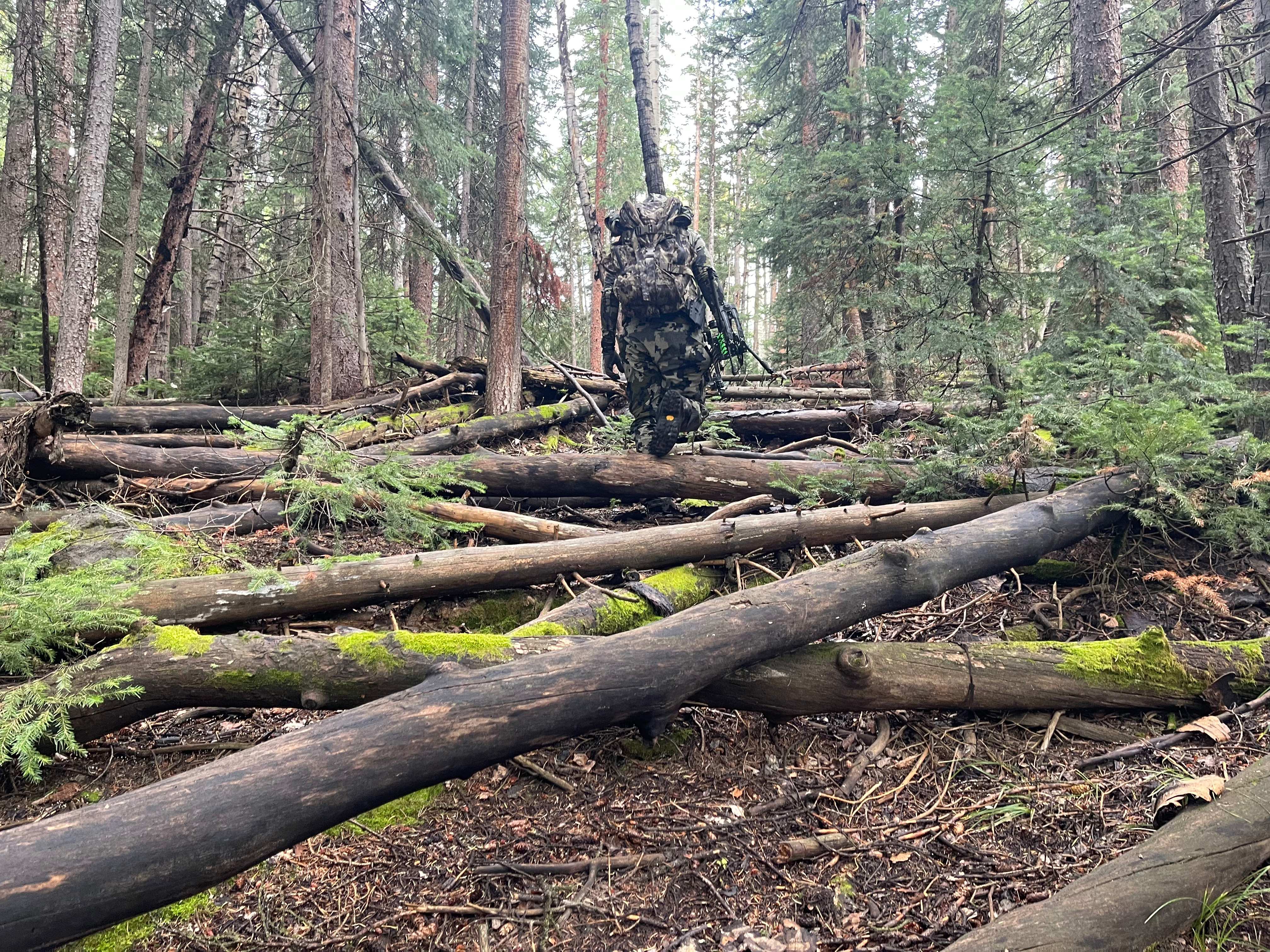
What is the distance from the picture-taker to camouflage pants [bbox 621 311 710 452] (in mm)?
6168

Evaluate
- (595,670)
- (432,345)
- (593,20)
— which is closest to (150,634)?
(595,670)

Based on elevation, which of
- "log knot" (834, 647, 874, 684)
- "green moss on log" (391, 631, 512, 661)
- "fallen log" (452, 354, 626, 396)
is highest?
"fallen log" (452, 354, 626, 396)

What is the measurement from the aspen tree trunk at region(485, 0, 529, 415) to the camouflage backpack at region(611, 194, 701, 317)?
366cm

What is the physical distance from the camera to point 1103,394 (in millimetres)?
6582

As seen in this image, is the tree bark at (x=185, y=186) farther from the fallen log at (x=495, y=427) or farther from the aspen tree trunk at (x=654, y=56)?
the aspen tree trunk at (x=654, y=56)

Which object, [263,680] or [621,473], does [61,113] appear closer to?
[621,473]

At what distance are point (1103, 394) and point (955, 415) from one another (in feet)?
4.60

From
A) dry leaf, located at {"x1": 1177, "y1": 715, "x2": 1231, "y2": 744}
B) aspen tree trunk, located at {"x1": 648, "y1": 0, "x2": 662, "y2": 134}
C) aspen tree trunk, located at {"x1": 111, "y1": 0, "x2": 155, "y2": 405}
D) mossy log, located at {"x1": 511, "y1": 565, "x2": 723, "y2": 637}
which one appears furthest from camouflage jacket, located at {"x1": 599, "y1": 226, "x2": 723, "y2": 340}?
aspen tree trunk, located at {"x1": 111, "y1": 0, "x2": 155, "y2": 405}

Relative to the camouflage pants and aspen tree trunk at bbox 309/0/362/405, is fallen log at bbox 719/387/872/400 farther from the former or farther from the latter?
aspen tree trunk at bbox 309/0/362/405

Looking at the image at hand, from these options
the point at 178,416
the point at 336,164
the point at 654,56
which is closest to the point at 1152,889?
the point at 178,416

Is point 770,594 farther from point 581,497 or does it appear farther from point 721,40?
point 721,40

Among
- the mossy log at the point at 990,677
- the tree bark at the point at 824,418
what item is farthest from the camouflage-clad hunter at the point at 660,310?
the mossy log at the point at 990,677

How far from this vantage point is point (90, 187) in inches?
326

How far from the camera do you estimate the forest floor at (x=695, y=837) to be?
254cm
